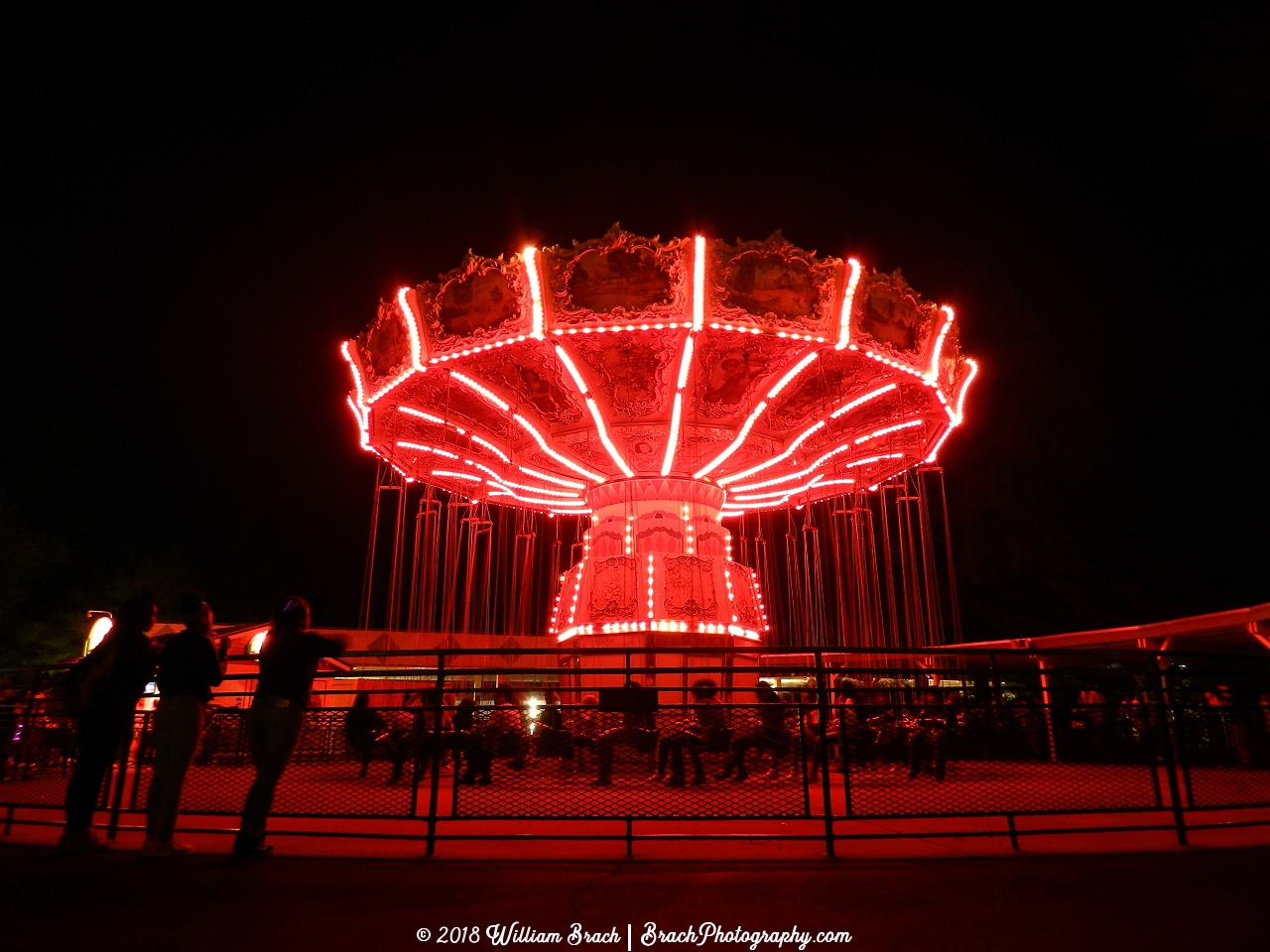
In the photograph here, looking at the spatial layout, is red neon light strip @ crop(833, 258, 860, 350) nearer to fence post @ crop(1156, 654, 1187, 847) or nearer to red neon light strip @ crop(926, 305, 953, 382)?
red neon light strip @ crop(926, 305, 953, 382)

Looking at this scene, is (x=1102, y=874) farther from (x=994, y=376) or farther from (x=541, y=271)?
(x=994, y=376)

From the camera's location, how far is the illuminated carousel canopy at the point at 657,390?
10.2 m

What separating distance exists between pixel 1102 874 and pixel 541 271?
8547 millimetres

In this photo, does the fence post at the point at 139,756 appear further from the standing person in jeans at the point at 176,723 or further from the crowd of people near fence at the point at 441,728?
the standing person in jeans at the point at 176,723

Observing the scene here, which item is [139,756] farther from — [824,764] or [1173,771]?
[1173,771]

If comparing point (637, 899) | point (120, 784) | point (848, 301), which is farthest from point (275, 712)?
point (848, 301)

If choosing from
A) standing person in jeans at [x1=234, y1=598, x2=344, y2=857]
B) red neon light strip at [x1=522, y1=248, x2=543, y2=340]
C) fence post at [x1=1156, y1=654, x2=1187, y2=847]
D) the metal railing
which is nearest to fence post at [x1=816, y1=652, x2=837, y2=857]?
the metal railing

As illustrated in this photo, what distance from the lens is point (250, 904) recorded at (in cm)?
335

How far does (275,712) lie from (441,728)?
911mm

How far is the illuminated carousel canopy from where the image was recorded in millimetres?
10242

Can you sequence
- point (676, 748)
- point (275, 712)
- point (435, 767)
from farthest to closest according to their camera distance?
Answer: point (676, 748) → point (435, 767) → point (275, 712)

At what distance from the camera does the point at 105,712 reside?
14.6 ft

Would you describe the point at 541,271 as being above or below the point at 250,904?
above

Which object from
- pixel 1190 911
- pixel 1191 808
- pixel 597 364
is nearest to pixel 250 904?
pixel 1190 911
